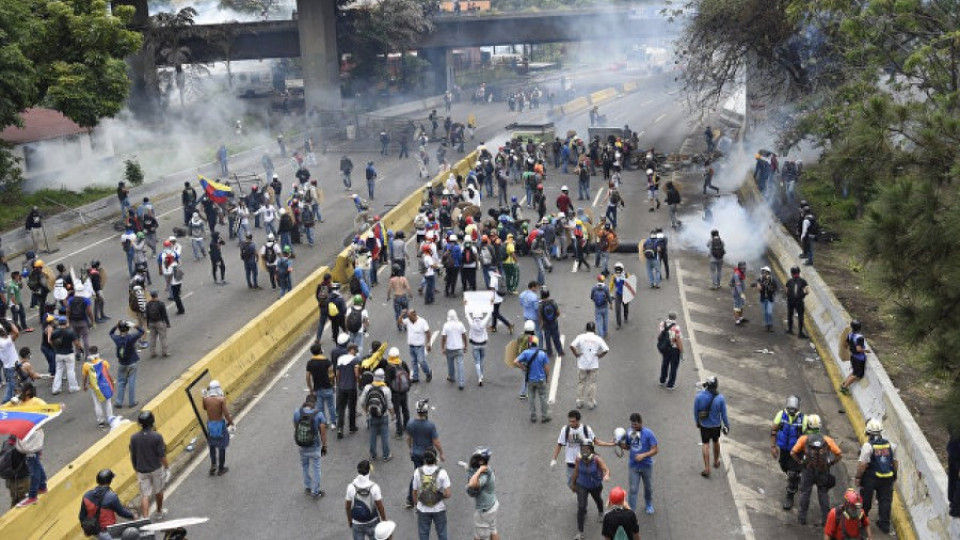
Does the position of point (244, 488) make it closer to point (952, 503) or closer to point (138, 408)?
point (138, 408)

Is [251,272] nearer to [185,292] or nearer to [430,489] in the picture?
[185,292]

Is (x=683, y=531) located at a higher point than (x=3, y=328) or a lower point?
lower

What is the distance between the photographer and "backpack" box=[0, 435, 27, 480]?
12.3 metres

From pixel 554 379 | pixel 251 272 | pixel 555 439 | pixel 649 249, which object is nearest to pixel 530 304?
pixel 554 379

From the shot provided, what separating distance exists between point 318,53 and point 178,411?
51.6m

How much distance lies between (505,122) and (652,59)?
49954 millimetres

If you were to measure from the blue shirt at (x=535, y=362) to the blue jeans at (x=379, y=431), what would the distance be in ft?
7.55

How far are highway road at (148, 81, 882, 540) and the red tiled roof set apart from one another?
23916 millimetres

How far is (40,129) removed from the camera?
41.8m

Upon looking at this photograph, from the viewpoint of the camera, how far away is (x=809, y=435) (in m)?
12.2

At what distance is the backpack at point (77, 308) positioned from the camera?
1877cm

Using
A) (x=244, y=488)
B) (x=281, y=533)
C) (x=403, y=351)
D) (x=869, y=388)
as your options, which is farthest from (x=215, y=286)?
(x=869, y=388)

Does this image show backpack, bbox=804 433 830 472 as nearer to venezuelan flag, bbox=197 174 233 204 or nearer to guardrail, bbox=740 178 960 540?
guardrail, bbox=740 178 960 540

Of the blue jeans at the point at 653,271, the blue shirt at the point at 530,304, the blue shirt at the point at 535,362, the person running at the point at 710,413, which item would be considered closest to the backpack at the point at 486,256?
the blue jeans at the point at 653,271
